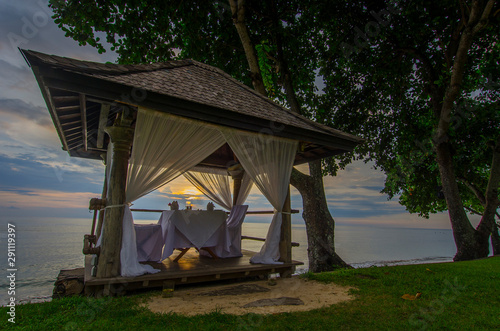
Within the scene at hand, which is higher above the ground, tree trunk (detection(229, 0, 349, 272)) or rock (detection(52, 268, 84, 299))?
tree trunk (detection(229, 0, 349, 272))

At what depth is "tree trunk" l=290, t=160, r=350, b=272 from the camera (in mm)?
7223

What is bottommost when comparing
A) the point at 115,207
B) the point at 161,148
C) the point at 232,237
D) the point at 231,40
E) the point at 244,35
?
the point at 232,237

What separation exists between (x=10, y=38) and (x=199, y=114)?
10.2 feet

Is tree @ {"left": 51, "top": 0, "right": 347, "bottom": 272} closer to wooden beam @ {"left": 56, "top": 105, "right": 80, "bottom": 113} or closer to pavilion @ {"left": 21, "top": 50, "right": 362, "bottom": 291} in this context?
pavilion @ {"left": 21, "top": 50, "right": 362, "bottom": 291}

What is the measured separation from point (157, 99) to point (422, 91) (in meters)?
10.3

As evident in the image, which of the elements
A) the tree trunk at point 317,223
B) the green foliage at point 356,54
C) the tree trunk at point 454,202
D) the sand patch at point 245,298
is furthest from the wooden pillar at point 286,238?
the tree trunk at point 454,202

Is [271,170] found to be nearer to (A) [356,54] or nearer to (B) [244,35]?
(B) [244,35]

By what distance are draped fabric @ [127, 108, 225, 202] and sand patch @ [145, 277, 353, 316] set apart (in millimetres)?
1489

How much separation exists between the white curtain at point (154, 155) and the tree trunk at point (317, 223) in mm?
4297

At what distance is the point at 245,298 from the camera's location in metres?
3.65

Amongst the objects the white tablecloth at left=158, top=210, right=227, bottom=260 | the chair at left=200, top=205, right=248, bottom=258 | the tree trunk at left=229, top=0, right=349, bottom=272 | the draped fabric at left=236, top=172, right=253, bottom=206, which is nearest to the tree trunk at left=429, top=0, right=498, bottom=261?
the tree trunk at left=229, top=0, right=349, bottom=272

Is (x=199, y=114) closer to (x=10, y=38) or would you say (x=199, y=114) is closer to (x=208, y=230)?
(x=208, y=230)

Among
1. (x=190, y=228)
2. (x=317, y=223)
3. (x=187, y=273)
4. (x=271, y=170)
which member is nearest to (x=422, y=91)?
(x=317, y=223)

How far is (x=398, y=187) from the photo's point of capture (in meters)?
12.3
